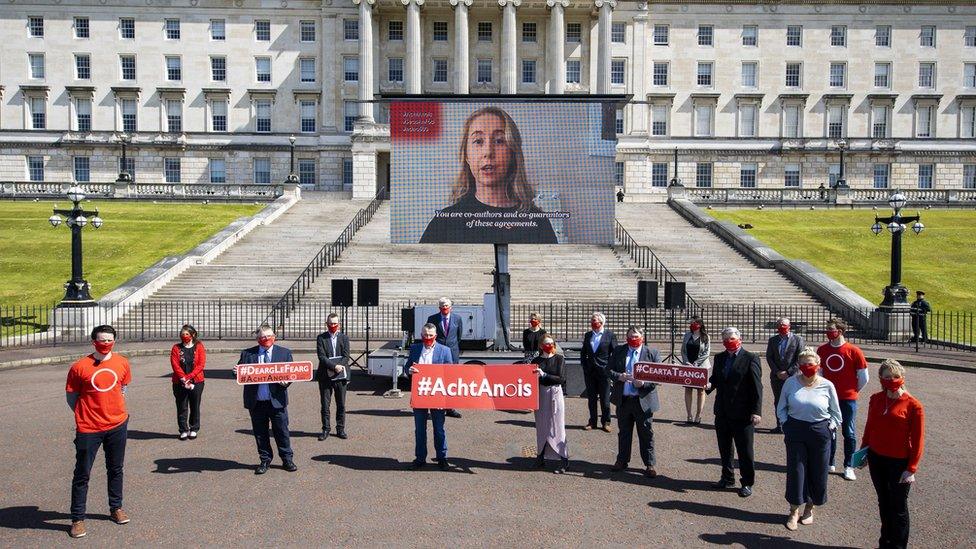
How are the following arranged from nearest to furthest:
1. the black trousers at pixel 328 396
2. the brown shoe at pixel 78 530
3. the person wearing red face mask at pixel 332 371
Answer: the brown shoe at pixel 78 530
the person wearing red face mask at pixel 332 371
the black trousers at pixel 328 396

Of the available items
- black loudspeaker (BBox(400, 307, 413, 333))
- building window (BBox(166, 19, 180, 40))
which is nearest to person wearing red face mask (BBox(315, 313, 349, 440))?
black loudspeaker (BBox(400, 307, 413, 333))

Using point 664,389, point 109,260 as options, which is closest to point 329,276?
point 109,260

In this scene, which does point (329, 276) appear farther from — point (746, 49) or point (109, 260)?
point (746, 49)

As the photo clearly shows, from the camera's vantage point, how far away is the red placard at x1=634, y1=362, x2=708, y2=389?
1094 cm

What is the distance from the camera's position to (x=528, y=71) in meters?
65.7

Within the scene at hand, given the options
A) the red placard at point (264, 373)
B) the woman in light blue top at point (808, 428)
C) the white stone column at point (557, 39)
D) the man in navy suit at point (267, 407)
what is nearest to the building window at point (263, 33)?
the white stone column at point (557, 39)

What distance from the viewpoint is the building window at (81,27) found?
211 ft

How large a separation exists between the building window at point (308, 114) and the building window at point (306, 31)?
5.12 m

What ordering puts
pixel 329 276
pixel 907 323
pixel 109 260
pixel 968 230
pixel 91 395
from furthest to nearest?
pixel 968 230 → pixel 109 260 → pixel 329 276 → pixel 907 323 → pixel 91 395

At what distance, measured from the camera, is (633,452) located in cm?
1246

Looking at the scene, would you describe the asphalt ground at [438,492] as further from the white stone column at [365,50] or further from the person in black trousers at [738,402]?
the white stone column at [365,50]

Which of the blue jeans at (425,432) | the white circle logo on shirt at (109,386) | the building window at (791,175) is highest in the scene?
the building window at (791,175)

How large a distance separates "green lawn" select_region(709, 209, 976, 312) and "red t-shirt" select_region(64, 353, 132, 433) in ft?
94.2

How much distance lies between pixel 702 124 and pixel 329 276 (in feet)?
140
